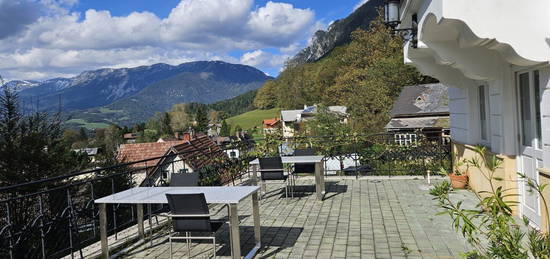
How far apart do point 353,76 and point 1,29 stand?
28.6 m

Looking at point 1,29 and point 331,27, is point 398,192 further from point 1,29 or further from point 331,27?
point 331,27

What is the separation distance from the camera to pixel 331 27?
14662 cm

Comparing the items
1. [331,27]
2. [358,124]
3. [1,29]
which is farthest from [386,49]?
[331,27]

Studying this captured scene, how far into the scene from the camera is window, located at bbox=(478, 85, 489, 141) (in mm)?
7101

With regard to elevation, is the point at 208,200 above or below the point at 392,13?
below

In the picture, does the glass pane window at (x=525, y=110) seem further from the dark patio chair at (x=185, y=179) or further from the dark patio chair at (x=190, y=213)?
the dark patio chair at (x=185, y=179)

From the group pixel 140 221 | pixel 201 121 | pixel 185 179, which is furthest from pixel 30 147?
pixel 201 121

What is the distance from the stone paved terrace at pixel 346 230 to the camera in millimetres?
4660

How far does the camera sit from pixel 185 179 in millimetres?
5602

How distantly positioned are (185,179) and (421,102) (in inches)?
1113

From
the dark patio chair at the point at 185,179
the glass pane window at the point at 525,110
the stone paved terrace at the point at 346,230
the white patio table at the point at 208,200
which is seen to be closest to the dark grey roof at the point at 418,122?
the stone paved terrace at the point at 346,230

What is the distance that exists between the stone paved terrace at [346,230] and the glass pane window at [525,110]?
1.50 metres

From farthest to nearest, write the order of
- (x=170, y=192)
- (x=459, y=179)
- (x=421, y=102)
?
(x=421, y=102) < (x=459, y=179) < (x=170, y=192)

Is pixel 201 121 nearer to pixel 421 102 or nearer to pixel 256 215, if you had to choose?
pixel 421 102
